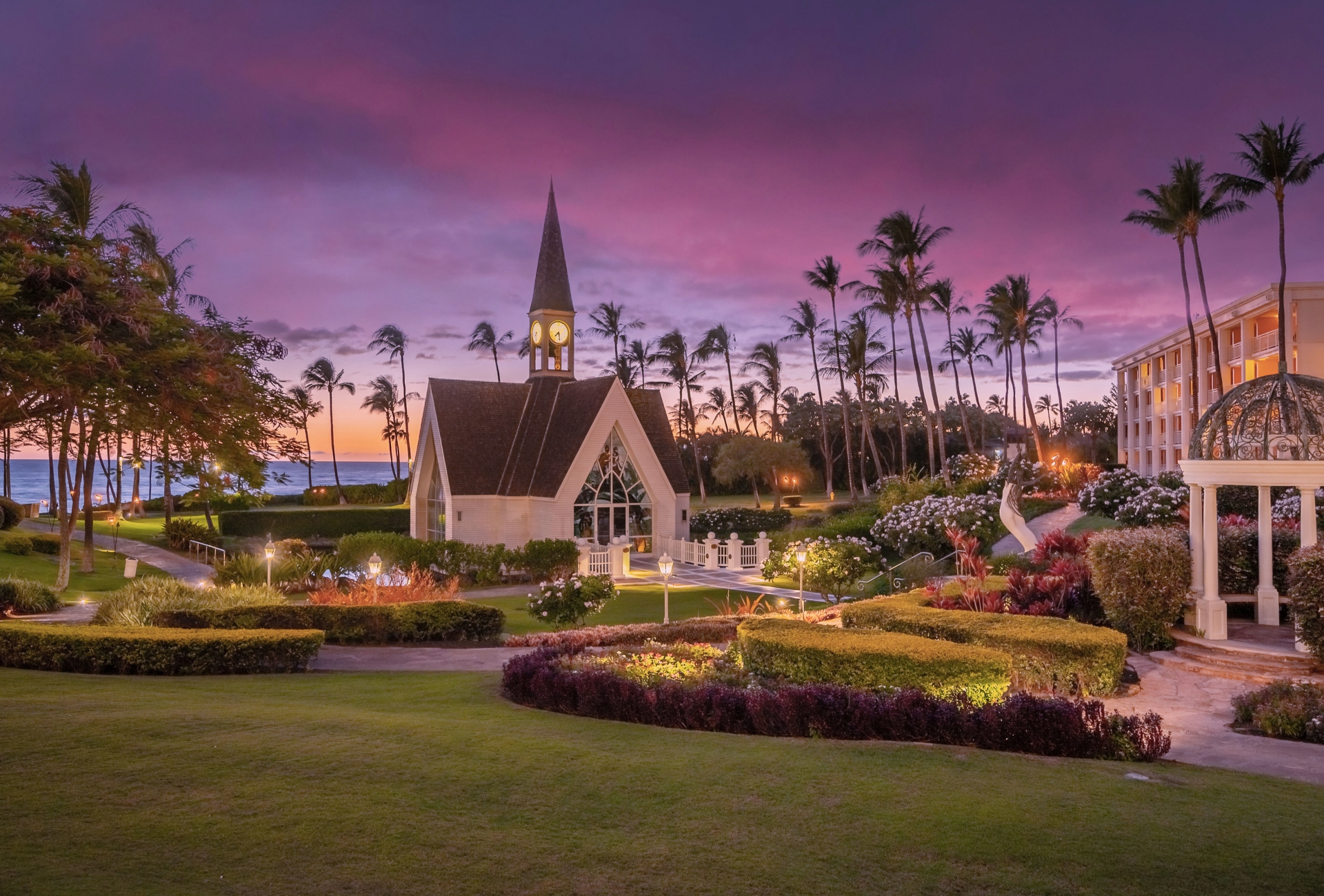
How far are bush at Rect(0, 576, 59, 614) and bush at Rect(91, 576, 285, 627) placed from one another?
104 inches

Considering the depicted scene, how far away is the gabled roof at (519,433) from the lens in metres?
32.3

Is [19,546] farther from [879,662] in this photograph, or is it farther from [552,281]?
[879,662]

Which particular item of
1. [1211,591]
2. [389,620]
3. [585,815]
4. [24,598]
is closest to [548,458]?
[389,620]

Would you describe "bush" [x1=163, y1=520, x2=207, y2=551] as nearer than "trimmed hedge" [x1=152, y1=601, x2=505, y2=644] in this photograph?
No

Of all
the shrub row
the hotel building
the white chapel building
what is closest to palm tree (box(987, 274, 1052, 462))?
the hotel building

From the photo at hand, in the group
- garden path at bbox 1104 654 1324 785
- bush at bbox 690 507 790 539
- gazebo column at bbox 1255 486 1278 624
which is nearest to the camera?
garden path at bbox 1104 654 1324 785

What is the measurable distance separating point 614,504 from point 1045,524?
16.5 meters

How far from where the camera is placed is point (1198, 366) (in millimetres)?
52469

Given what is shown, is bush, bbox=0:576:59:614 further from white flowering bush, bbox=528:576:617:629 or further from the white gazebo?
the white gazebo

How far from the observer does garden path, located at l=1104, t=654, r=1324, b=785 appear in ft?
28.2

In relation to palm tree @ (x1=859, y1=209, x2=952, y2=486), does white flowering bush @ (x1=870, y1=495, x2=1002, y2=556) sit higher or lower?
lower

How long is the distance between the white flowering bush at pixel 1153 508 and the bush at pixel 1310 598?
Result: 11.7m

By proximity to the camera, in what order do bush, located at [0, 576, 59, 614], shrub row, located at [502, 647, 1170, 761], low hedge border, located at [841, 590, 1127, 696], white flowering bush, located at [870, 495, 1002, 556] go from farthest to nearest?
white flowering bush, located at [870, 495, 1002, 556], bush, located at [0, 576, 59, 614], low hedge border, located at [841, 590, 1127, 696], shrub row, located at [502, 647, 1170, 761]

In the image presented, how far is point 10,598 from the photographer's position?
63.1 ft
